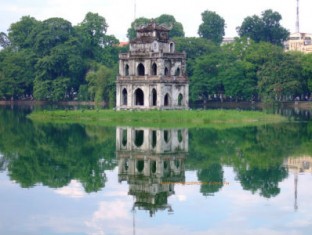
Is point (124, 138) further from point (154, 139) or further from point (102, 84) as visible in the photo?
point (102, 84)

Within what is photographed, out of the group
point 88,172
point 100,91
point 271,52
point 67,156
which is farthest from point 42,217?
point 271,52

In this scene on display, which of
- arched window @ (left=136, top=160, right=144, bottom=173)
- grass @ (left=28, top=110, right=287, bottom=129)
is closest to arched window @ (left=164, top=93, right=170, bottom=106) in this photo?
grass @ (left=28, top=110, right=287, bottom=129)

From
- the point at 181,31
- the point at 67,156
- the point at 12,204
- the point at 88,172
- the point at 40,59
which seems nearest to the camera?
the point at 12,204

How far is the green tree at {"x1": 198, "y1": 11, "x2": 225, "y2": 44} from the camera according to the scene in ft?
471

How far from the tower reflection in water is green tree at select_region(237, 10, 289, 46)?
90.8 meters

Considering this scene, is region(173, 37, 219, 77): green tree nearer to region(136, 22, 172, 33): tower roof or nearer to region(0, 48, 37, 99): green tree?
region(0, 48, 37, 99): green tree

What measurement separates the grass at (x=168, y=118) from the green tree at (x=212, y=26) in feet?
247

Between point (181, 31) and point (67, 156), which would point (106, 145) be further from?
point (181, 31)

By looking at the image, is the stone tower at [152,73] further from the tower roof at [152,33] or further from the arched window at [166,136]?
the arched window at [166,136]

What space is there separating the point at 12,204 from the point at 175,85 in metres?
51.6

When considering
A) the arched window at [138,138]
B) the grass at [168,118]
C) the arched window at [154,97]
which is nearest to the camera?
the arched window at [138,138]

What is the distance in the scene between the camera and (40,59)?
118 m

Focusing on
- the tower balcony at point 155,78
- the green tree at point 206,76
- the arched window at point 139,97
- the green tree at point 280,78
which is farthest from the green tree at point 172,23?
the tower balcony at point 155,78

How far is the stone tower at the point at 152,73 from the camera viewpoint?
7481 centimetres
